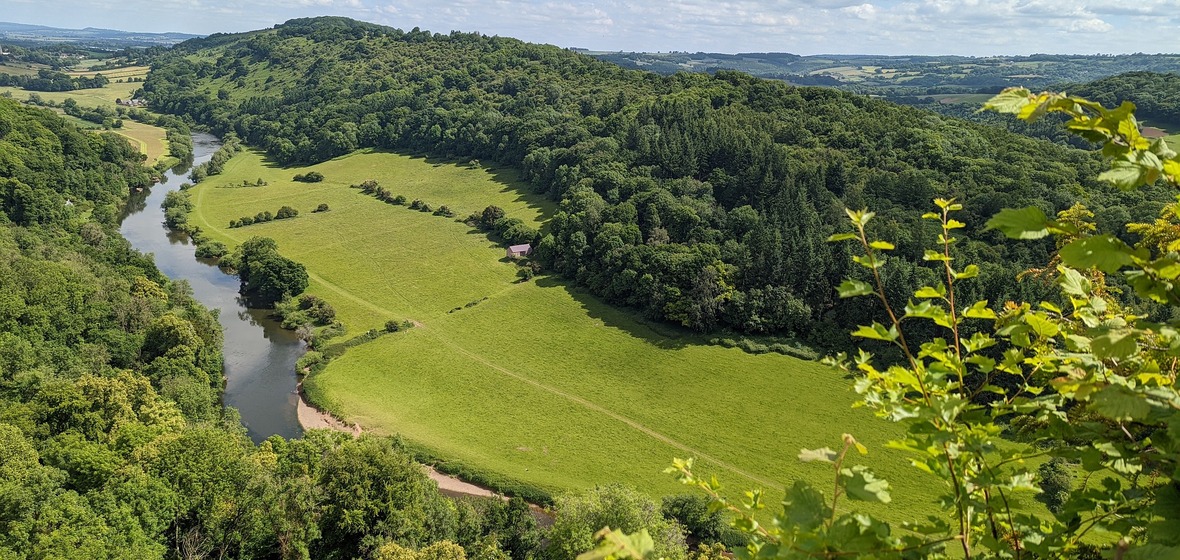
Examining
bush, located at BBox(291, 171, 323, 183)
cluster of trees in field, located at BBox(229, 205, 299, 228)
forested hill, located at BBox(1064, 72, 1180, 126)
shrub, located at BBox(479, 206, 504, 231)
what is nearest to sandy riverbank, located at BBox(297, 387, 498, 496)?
shrub, located at BBox(479, 206, 504, 231)

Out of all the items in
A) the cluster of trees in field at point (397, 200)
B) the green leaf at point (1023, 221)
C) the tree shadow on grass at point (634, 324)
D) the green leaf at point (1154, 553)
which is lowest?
the tree shadow on grass at point (634, 324)

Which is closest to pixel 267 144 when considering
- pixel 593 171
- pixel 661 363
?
pixel 593 171

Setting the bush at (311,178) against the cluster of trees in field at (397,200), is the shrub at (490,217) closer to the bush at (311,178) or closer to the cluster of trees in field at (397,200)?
the cluster of trees in field at (397,200)

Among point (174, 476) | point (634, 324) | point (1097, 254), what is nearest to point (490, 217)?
point (634, 324)

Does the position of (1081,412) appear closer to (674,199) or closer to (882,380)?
(882,380)

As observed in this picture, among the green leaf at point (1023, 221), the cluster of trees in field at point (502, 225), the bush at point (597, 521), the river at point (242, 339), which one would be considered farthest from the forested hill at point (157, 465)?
the cluster of trees in field at point (502, 225)

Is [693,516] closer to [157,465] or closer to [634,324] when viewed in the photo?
[157,465]
